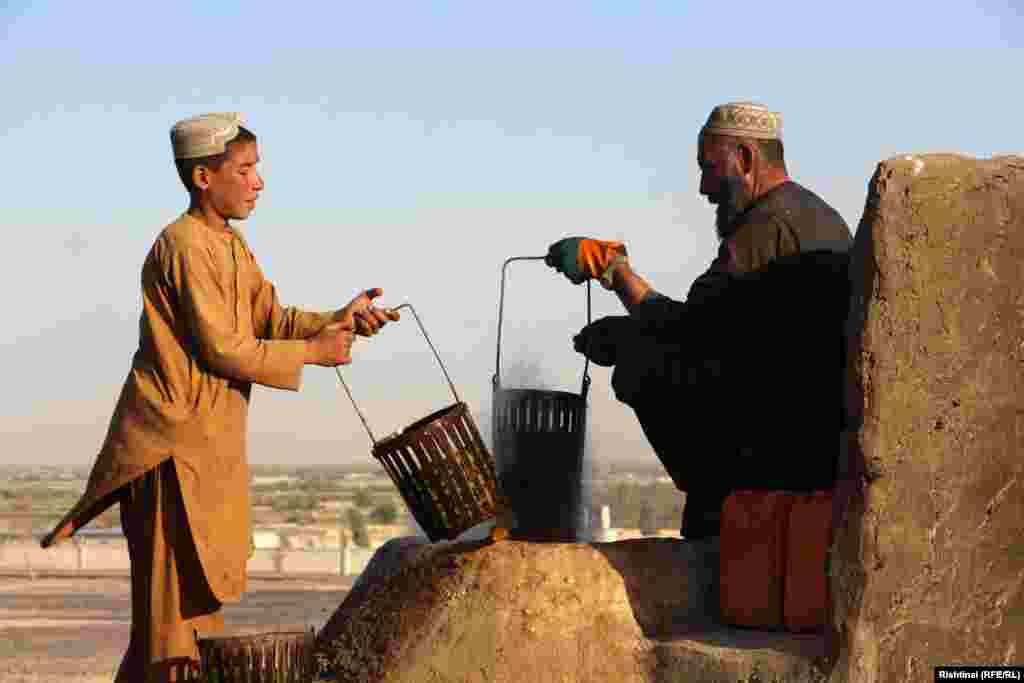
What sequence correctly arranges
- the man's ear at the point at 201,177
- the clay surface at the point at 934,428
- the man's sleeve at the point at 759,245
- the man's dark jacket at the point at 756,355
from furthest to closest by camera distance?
1. the man's sleeve at the point at 759,245
2. the man's dark jacket at the point at 756,355
3. the man's ear at the point at 201,177
4. the clay surface at the point at 934,428

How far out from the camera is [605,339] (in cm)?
720

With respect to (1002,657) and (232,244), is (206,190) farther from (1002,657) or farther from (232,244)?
(1002,657)

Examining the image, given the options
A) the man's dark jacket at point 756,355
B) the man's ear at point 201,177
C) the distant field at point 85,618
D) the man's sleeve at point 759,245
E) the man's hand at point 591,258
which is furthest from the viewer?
the distant field at point 85,618

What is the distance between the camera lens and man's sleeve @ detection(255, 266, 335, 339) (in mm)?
6855

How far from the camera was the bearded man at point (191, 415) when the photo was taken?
21.1ft

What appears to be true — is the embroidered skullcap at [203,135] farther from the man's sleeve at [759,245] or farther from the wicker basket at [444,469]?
the man's sleeve at [759,245]

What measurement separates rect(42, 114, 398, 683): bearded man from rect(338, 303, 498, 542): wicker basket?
1.09 feet

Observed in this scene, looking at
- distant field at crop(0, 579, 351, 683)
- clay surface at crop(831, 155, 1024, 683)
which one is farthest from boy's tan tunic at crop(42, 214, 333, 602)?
distant field at crop(0, 579, 351, 683)

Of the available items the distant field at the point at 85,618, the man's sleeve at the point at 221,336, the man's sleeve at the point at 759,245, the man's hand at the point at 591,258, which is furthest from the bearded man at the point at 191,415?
the distant field at the point at 85,618

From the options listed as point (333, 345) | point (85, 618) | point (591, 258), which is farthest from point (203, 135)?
point (85, 618)

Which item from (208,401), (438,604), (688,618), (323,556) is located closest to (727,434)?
(688,618)

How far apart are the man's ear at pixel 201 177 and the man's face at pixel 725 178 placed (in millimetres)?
1816

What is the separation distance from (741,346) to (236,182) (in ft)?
5.69

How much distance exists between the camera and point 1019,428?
6.11 meters
